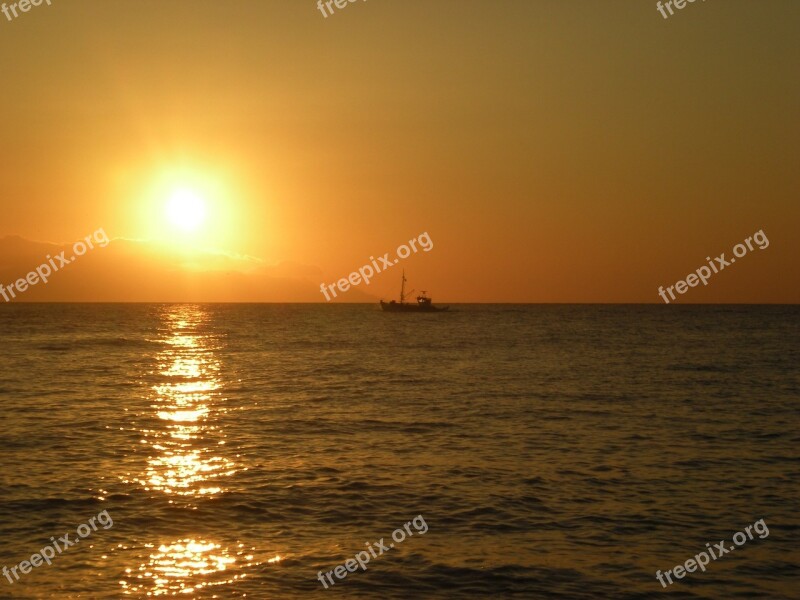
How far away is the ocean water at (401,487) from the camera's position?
56.9 feet

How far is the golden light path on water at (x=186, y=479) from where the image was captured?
1695 cm

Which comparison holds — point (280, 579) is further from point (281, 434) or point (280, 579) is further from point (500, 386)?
point (500, 386)

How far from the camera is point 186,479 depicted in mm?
26016

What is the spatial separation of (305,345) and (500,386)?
55802 mm

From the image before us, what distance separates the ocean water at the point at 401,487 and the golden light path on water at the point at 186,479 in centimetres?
9

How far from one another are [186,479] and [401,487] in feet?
23.0

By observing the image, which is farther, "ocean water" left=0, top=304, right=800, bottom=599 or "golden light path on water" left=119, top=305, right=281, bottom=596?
"ocean water" left=0, top=304, right=800, bottom=599

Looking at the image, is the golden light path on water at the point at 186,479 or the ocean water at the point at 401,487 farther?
the ocean water at the point at 401,487

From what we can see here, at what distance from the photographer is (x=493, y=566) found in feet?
58.5

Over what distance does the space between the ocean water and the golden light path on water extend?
0.30 feet

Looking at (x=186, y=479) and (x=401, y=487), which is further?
(x=186, y=479)

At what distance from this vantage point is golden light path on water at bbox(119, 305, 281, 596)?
1695cm

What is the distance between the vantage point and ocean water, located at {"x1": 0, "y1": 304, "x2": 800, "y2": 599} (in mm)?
17328

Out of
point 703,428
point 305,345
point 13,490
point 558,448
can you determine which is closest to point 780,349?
point 305,345
